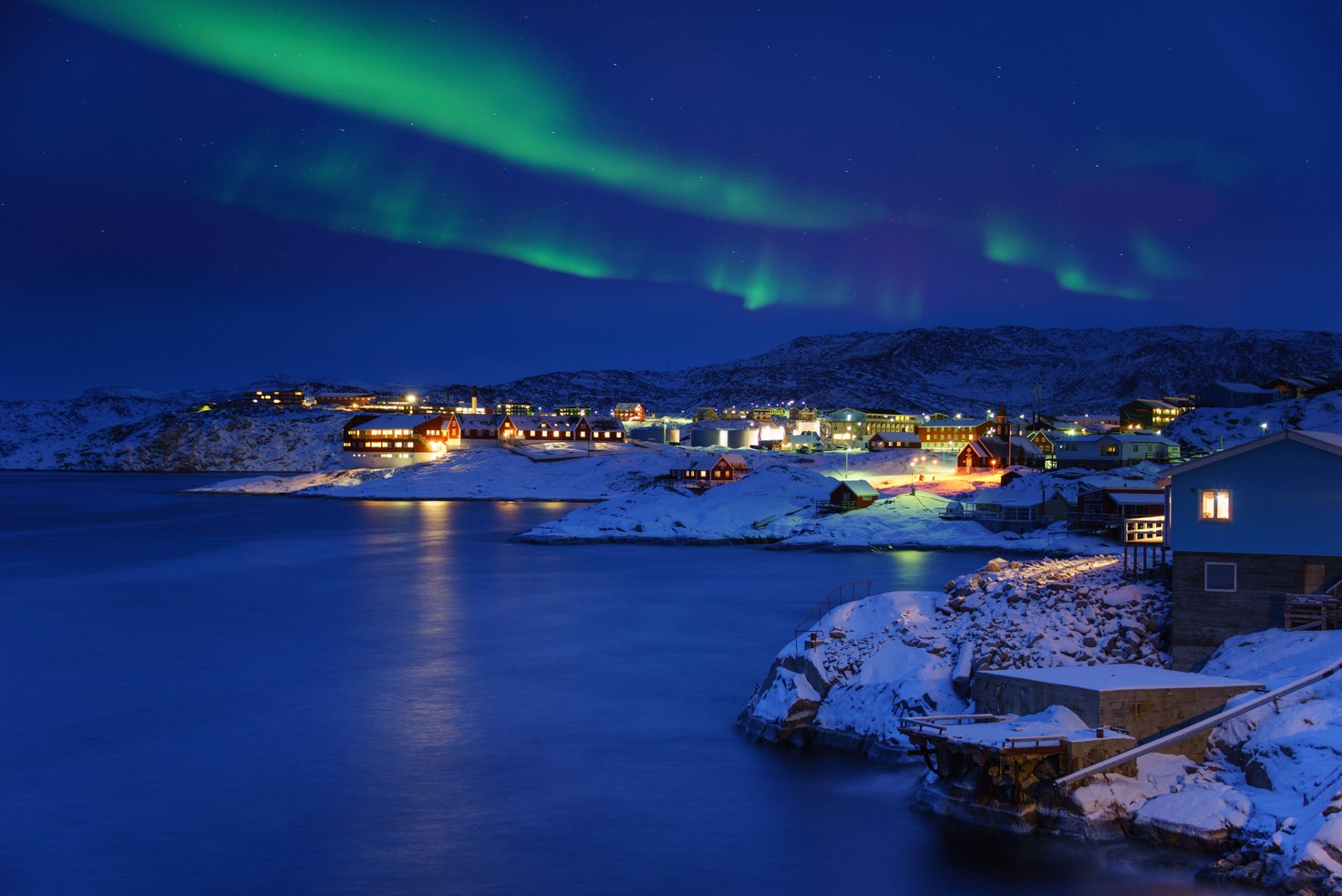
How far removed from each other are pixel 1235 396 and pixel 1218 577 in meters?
90.4

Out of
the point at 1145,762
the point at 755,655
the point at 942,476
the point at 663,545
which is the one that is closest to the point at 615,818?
the point at 1145,762

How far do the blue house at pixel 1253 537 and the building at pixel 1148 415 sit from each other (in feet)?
355

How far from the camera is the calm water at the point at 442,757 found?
14.4m

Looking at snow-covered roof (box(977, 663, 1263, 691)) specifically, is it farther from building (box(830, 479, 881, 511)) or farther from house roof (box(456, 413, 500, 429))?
house roof (box(456, 413, 500, 429))

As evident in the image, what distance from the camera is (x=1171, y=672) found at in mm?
17250

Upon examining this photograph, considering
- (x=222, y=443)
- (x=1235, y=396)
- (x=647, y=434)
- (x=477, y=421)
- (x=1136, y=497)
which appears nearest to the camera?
(x=1136, y=497)

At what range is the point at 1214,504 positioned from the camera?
64.9 feet

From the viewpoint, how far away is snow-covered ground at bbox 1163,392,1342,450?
3113 inches

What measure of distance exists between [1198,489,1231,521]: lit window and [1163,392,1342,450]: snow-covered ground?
63667 mm

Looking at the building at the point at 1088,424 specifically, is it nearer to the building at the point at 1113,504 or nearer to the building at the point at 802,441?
the building at the point at 802,441

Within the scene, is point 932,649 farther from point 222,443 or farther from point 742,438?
point 222,443

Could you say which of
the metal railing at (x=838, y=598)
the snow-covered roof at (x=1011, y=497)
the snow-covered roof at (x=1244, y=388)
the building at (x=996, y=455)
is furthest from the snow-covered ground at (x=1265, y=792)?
the snow-covered roof at (x=1244, y=388)

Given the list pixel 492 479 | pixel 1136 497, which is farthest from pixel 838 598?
pixel 492 479

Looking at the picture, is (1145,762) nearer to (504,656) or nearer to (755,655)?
(755,655)
